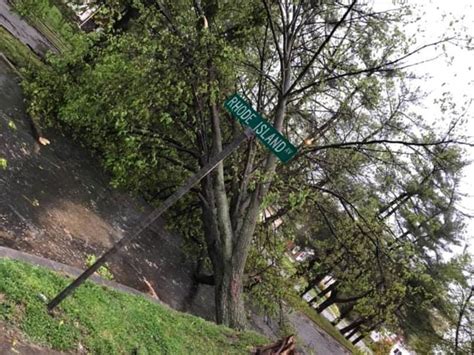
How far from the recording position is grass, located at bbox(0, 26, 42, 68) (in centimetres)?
1352

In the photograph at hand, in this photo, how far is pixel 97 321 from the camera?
5496mm

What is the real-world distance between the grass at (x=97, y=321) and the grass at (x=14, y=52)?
902cm

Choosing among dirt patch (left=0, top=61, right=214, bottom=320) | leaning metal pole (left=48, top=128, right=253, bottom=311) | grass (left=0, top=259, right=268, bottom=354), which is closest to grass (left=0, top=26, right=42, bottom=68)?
dirt patch (left=0, top=61, right=214, bottom=320)

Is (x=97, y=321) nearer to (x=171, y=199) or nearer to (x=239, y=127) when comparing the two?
(x=171, y=199)

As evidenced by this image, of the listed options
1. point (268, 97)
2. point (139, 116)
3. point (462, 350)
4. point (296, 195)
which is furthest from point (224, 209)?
point (462, 350)

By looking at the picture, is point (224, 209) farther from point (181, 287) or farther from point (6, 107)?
point (6, 107)

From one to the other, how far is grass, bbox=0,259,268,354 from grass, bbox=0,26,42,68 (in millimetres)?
9025

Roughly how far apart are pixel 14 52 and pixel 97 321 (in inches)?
426

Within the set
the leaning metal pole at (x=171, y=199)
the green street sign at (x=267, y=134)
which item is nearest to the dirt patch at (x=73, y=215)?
the leaning metal pole at (x=171, y=199)

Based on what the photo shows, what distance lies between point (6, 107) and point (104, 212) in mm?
2975

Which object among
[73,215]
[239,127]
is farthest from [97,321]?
[239,127]

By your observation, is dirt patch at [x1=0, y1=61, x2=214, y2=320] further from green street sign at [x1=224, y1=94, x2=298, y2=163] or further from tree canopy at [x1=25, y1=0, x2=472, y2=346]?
green street sign at [x1=224, y1=94, x2=298, y2=163]

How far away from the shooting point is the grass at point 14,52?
13.5 m

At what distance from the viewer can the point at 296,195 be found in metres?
9.98
